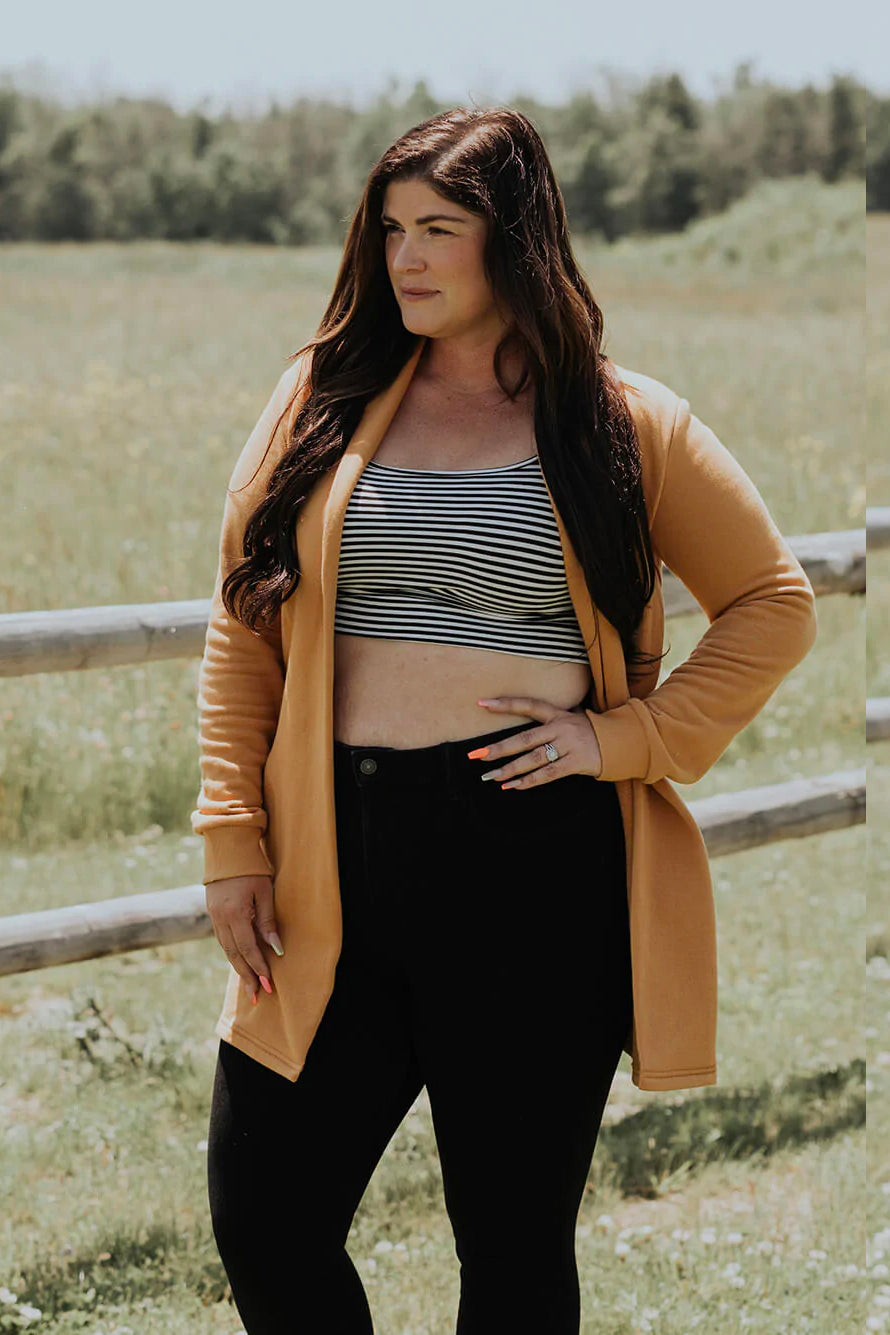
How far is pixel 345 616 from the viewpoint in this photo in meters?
2.04

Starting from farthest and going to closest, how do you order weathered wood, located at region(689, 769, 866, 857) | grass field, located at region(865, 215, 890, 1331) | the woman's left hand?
weathered wood, located at region(689, 769, 866, 857), grass field, located at region(865, 215, 890, 1331), the woman's left hand

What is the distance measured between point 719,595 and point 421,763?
54cm

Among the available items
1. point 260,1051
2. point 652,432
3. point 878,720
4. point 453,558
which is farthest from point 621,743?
point 878,720

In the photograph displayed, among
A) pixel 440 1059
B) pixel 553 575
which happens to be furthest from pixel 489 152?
pixel 440 1059

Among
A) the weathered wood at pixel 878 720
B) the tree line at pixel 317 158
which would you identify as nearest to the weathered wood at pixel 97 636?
the weathered wood at pixel 878 720

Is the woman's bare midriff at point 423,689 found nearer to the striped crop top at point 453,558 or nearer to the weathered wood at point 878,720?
the striped crop top at point 453,558

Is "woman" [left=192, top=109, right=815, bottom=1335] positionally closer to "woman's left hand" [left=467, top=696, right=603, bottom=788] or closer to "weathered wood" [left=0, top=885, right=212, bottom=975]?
"woman's left hand" [left=467, top=696, right=603, bottom=788]

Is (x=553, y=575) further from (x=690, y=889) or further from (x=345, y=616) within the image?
(x=690, y=889)

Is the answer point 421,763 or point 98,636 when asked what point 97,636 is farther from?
point 421,763

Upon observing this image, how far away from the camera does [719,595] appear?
213cm

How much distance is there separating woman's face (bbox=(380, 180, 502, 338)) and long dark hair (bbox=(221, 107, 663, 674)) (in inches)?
0.7

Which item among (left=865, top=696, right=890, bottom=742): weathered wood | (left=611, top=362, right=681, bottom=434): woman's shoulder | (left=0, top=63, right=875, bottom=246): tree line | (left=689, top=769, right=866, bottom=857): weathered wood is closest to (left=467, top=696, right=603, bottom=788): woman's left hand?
(left=611, top=362, right=681, bottom=434): woman's shoulder

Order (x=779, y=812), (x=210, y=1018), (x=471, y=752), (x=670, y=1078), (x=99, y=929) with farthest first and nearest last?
(x=210, y=1018), (x=779, y=812), (x=99, y=929), (x=670, y=1078), (x=471, y=752)

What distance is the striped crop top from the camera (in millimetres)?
1966
